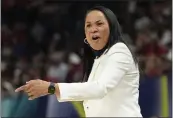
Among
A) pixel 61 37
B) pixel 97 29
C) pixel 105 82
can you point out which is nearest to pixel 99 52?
pixel 97 29

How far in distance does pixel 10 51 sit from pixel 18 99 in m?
2.50

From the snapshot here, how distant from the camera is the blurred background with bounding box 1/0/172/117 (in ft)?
20.9

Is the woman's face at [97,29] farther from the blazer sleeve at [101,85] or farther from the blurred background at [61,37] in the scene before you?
the blurred background at [61,37]

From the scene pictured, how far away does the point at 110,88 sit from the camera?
2.37m

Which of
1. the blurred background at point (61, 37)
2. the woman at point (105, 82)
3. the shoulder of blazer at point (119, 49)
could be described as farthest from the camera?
the blurred background at point (61, 37)

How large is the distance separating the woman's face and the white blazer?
7cm

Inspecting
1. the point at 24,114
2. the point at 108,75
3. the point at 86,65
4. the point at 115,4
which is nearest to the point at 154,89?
the point at 24,114

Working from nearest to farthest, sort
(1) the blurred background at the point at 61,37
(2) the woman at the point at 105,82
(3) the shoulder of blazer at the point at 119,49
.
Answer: (2) the woman at the point at 105,82 < (3) the shoulder of blazer at the point at 119,49 < (1) the blurred background at the point at 61,37

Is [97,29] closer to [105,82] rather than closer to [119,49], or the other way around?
[119,49]

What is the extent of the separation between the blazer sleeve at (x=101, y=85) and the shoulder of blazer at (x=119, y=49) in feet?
0.07

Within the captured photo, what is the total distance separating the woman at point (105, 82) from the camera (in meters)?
2.34

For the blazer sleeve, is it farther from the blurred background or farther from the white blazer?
the blurred background

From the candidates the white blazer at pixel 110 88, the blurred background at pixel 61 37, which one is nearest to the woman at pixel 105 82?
the white blazer at pixel 110 88

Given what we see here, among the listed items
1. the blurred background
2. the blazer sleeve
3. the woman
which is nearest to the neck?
the woman
